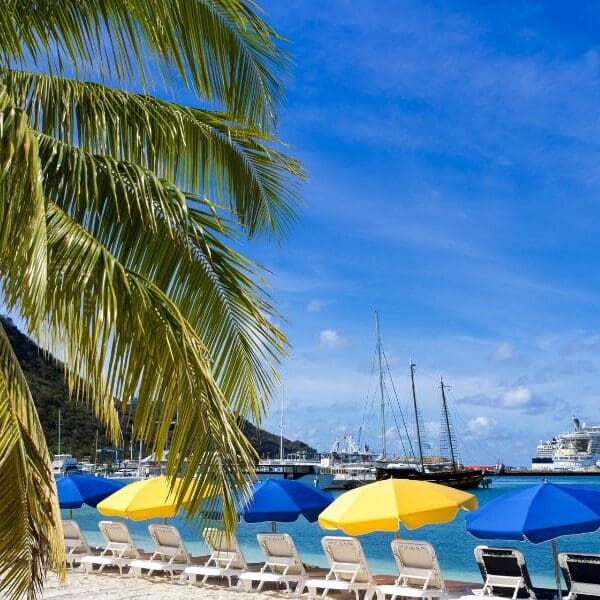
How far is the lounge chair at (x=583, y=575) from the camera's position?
9.84m

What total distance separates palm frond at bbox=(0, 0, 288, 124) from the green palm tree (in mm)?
11

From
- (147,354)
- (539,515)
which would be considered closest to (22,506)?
(147,354)

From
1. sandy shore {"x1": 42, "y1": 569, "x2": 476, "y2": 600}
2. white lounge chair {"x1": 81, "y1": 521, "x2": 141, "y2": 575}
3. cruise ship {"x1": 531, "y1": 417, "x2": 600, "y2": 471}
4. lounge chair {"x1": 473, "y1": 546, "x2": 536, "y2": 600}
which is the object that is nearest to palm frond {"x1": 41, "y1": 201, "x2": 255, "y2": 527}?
lounge chair {"x1": 473, "y1": 546, "x2": 536, "y2": 600}

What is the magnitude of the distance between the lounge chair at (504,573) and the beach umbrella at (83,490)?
307 inches

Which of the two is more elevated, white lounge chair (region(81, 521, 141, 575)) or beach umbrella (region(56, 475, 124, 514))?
beach umbrella (region(56, 475, 124, 514))

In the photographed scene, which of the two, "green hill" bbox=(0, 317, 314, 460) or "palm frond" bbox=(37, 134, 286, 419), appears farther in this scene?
"green hill" bbox=(0, 317, 314, 460)

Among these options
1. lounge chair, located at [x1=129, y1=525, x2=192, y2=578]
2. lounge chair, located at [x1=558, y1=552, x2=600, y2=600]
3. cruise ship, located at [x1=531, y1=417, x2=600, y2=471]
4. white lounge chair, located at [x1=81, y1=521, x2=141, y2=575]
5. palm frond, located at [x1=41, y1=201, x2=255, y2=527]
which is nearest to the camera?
palm frond, located at [x1=41, y1=201, x2=255, y2=527]

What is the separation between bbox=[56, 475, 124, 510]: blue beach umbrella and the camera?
15.6 m

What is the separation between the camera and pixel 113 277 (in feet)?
14.8

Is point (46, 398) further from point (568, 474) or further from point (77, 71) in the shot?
point (568, 474)

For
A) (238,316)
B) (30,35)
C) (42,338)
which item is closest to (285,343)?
(238,316)

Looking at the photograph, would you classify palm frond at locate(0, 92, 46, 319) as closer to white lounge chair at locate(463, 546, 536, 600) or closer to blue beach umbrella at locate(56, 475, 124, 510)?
white lounge chair at locate(463, 546, 536, 600)

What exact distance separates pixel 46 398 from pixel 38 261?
6995cm

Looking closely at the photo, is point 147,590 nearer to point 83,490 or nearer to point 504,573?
point 83,490
